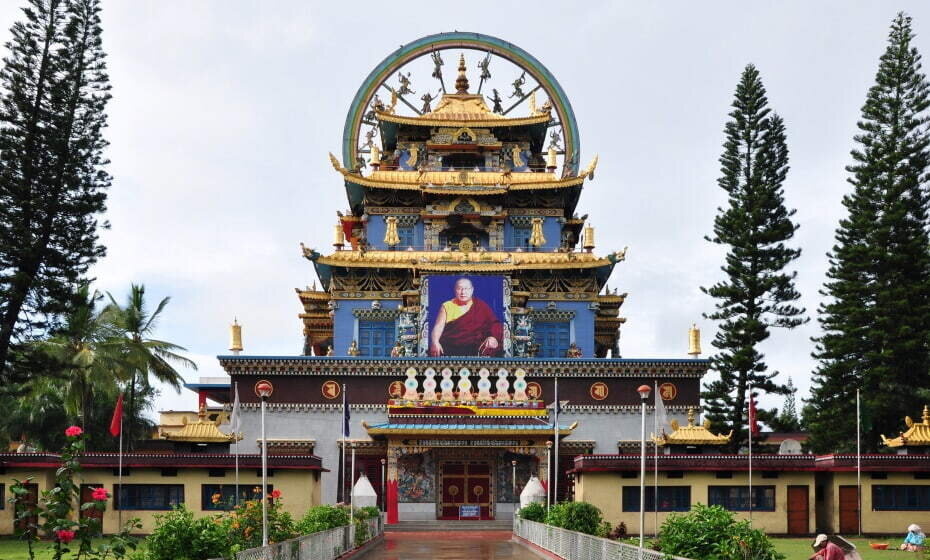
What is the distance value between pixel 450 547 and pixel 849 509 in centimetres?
1320

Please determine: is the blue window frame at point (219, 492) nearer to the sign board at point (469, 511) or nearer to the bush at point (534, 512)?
the sign board at point (469, 511)

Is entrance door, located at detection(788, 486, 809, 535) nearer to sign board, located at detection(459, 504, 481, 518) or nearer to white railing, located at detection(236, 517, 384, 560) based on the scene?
sign board, located at detection(459, 504, 481, 518)

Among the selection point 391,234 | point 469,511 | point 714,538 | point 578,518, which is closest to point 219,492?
point 469,511

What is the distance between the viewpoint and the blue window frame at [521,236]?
52.7 m

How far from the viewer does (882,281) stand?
1818 inches

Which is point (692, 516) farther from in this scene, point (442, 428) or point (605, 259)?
point (605, 259)

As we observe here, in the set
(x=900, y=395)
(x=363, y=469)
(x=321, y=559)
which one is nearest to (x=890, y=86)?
(x=900, y=395)

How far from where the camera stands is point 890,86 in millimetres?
47188

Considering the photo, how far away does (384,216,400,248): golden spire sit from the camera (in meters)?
50.9

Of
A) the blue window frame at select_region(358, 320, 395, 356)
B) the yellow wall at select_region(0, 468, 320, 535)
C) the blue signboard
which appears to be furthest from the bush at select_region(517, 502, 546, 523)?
the blue window frame at select_region(358, 320, 395, 356)

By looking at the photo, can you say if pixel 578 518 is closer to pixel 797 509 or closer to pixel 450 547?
pixel 450 547

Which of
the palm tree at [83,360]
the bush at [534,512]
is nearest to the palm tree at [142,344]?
the palm tree at [83,360]

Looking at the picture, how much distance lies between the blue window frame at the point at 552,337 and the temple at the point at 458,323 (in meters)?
0.06

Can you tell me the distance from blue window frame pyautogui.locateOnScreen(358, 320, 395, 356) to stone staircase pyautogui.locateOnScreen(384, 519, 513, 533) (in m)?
9.81
